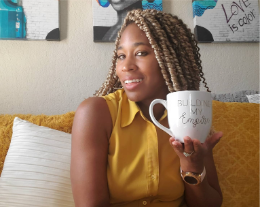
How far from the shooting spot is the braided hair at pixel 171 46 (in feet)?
2.74

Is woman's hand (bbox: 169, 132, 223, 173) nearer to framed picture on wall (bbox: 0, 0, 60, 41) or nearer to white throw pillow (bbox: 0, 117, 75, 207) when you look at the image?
white throw pillow (bbox: 0, 117, 75, 207)

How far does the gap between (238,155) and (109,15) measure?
1.12 meters

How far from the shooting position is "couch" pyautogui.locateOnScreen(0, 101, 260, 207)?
1041mm

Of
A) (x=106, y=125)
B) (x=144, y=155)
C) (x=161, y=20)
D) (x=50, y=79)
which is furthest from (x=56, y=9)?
(x=144, y=155)

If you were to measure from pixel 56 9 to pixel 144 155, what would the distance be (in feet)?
3.84

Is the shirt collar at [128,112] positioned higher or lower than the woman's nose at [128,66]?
lower

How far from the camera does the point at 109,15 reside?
5.07 ft

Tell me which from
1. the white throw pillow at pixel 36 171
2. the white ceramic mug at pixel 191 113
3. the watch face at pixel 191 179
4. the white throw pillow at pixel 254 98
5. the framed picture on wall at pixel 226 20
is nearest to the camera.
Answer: the white ceramic mug at pixel 191 113

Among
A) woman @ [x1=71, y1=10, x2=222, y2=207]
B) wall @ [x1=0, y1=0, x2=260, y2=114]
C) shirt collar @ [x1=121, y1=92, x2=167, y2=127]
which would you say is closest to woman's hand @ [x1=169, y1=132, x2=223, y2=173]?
woman @ [x1=71, y1=10, x2=222, y2=207]

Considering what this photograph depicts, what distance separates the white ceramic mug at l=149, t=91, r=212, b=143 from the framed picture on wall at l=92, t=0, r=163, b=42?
1.10m

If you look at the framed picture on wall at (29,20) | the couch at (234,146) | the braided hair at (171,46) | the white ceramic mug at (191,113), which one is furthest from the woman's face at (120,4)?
the white ceramic mug at (191,113)

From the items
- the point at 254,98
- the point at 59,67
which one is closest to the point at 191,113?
the point at 254,98

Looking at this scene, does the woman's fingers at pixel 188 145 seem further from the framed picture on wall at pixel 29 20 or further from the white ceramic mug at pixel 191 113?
the framed picture on wall at pixel 29 20

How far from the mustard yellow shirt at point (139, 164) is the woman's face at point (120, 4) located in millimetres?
929
